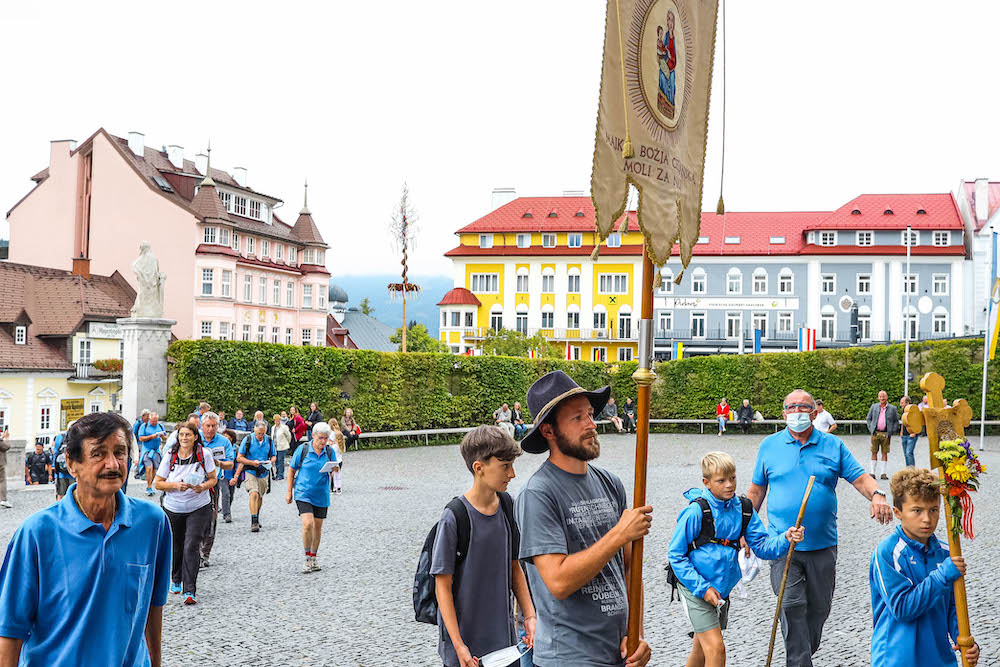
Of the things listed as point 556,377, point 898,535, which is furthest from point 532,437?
point 898,535

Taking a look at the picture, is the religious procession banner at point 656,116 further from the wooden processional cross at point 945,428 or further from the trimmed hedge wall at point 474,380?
the trimmed hedge wall at point 474,380

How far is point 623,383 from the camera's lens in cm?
4594

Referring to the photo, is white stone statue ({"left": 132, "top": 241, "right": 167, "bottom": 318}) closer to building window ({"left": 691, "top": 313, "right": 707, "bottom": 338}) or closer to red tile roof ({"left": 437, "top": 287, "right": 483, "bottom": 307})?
red tile roof ({"left": 437, "top": 287, "right": 483, "bottom": 307})

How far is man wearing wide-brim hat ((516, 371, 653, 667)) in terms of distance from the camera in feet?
11.8

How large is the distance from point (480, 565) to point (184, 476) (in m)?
5.10

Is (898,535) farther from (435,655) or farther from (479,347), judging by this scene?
(479,347)

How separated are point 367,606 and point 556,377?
19.1 feet

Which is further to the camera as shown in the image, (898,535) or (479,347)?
(479,347)

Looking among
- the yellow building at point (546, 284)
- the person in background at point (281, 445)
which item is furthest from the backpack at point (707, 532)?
the yellow building at point (546, 284)

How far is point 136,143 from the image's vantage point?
201 ft

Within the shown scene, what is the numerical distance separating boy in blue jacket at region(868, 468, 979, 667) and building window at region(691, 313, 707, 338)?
64.3 meters

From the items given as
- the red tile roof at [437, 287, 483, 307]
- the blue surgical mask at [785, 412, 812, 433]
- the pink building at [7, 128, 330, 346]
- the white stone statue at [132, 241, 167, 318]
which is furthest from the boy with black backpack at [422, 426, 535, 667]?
the red tile roof at [437, 287, 483, 307]

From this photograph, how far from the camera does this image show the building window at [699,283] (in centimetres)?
6831

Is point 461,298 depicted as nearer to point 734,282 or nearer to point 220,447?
point 734,282
